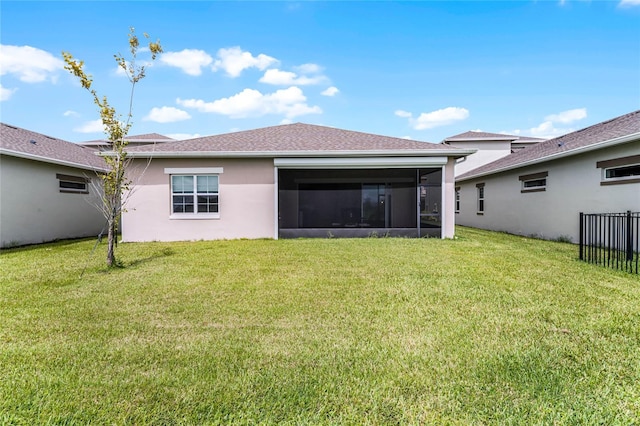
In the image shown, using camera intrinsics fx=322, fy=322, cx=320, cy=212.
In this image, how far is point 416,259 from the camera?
Result: 777 centimetres

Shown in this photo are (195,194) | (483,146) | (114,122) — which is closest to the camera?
(114,122)

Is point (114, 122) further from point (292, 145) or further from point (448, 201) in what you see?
point (448, 201)

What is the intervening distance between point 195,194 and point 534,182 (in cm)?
1358

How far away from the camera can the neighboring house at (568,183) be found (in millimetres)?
9281

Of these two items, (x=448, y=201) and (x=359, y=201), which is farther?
(x=359, y=201)

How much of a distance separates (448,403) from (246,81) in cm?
1721

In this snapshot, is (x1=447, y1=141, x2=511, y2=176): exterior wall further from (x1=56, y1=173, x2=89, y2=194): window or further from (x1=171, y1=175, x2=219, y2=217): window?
(x1=56, y1=173, x2=89, y2=194): window

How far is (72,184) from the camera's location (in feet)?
43.7

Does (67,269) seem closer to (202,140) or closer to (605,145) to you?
(202,140)

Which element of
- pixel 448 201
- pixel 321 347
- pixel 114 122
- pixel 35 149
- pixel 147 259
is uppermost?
pixel 35 149

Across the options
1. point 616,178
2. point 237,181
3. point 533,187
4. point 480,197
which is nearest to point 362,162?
point 237,181

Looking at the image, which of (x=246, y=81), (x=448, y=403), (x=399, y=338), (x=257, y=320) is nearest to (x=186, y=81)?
(x=246, y=81)

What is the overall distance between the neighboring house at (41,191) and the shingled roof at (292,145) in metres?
3.14

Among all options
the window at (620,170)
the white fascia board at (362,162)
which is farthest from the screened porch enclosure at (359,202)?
the window at (620,170)
